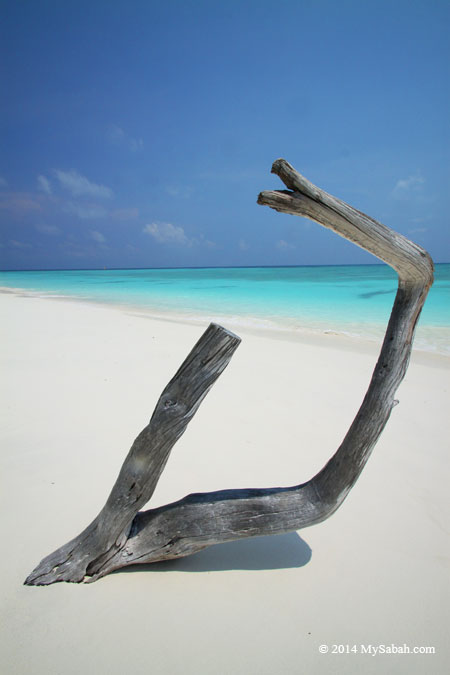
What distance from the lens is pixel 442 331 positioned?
11.9 metres

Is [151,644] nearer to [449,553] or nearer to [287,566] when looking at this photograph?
[287,566]

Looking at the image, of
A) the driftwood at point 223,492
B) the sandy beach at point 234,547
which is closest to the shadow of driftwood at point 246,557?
the sandy beach at point 234,547

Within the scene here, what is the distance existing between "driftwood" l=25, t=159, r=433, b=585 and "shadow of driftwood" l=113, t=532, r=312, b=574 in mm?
181

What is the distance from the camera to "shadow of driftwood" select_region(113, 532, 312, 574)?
214cm

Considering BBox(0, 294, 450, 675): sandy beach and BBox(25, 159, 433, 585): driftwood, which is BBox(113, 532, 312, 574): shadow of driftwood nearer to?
BBox(0, 294, 450, 675): sandy beach

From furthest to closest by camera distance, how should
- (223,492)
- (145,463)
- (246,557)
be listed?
1. (246,557)
2. (223,492)
3. (145,463)

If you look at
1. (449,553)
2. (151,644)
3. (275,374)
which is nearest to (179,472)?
(151,644)

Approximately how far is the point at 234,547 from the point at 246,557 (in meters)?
0.10

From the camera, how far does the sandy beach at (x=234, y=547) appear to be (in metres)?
1.71

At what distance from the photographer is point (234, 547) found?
2.34m

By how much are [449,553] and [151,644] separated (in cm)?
175

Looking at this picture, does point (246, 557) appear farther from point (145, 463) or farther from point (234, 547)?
point (145, 463)

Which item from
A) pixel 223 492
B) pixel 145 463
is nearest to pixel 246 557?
pixel 223 492

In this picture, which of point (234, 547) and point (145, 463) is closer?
point (145, 463)
